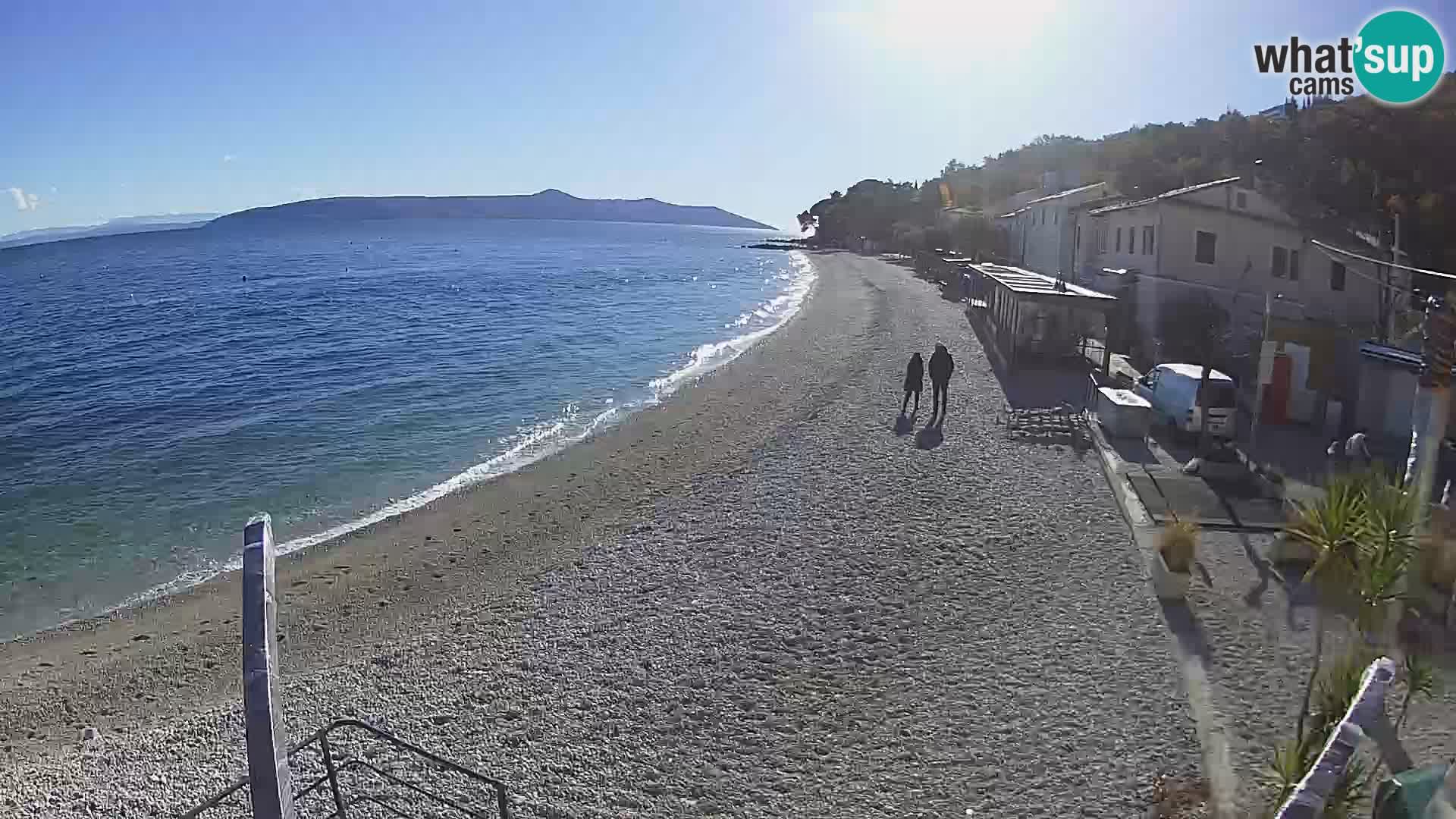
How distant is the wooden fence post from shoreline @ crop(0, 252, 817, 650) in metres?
14.4

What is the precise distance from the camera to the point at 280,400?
105 ft

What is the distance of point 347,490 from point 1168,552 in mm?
17835

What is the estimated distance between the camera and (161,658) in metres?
12.9

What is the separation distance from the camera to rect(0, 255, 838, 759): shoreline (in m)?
12.2

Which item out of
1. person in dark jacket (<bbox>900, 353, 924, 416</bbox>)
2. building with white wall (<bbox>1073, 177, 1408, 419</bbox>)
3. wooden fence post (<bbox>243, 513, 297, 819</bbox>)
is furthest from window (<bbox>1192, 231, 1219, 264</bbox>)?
wooden fence post (<bbox>243, 513, 297, 819</bbox>)

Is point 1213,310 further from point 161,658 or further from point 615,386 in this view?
point 161,658

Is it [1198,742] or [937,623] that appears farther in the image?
[937,623]

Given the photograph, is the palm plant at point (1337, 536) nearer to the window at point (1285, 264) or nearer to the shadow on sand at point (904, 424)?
the shadow on sand at point (904, 424)

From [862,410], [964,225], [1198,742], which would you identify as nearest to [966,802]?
[1198,742]

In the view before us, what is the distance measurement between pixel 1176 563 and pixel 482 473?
16.5 m

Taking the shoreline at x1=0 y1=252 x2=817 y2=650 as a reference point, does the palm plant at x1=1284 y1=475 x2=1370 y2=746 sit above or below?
above

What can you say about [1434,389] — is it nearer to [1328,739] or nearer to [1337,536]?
[1337,536]

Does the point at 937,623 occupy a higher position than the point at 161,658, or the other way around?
the point at 937,623

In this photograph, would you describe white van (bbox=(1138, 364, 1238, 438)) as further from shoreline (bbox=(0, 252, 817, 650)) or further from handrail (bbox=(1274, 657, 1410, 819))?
shoreline (bbox=(0, 252, 817, 650))
